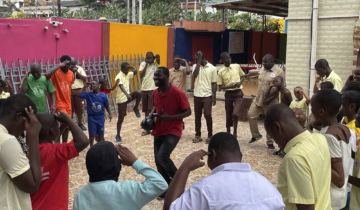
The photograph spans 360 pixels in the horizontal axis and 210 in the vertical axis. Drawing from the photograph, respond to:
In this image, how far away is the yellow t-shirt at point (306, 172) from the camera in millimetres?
2354

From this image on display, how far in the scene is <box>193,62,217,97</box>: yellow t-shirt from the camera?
899cm

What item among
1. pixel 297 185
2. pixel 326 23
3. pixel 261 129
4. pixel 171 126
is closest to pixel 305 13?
pixel 326 23

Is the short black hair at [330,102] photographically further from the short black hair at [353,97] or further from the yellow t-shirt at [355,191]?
the short black hair at [353,97]

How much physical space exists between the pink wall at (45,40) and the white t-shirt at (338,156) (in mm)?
8807

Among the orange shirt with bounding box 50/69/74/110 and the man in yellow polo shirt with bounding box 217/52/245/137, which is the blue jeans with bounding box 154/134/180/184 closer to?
the orange shirt with bounding box 50/69/74/110

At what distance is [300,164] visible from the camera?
235 cm

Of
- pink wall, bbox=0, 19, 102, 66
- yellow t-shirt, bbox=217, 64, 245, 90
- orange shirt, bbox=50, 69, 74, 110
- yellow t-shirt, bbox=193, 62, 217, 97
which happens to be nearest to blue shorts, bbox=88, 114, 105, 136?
orange shirt, bbox=50, 69, 74, 110

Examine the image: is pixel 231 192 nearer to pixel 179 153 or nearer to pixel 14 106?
pixel 14 106

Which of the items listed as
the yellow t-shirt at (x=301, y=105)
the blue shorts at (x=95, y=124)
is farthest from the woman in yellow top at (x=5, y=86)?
the yellow t-shirt at (x=301, y=105)

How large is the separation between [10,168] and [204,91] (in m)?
6.87

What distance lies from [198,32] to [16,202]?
1562 centimetres

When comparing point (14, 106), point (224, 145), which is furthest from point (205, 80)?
point (224, 145)

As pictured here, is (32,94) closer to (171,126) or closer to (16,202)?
(171,126)

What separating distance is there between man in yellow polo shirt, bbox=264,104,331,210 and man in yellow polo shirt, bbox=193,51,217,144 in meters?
6.35
